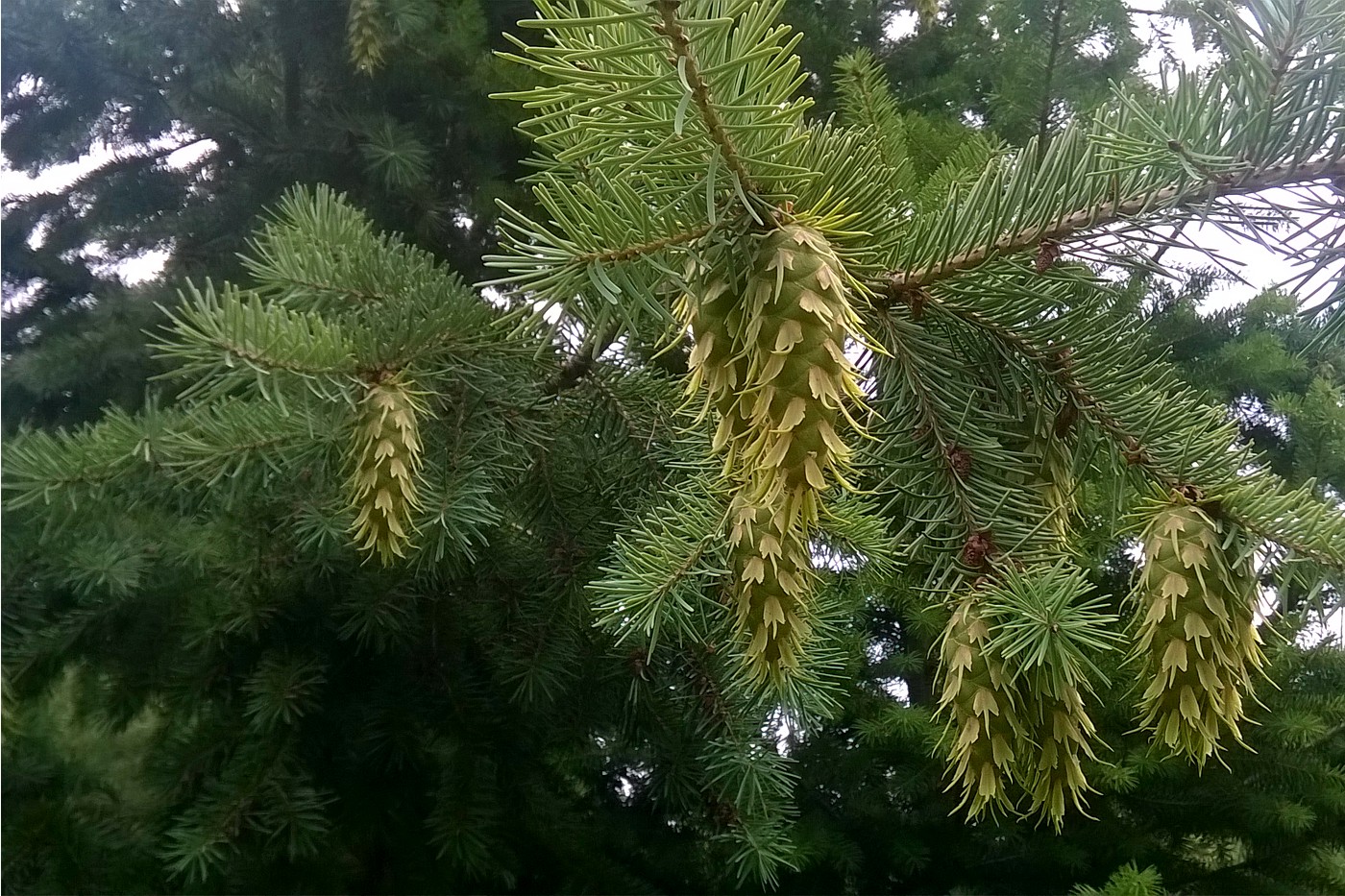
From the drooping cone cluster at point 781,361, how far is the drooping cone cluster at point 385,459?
0.69ft

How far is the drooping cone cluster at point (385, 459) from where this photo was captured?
440 mm

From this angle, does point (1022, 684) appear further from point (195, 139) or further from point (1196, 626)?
point (195, 139)

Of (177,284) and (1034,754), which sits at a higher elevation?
(177,284)

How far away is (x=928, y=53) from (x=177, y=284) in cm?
99

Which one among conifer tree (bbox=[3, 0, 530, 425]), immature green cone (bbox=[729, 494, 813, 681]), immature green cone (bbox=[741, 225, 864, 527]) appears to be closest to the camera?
immature green cone (bbox=[741, 225, 864, 527])

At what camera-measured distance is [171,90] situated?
1.04 metres

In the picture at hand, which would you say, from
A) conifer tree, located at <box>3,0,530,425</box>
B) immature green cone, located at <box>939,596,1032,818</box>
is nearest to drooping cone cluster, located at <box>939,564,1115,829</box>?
immature green cone, located at <box>939,596,1032,818</box>

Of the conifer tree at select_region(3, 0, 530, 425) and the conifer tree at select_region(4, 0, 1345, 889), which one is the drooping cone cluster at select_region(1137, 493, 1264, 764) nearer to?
the conifer tree at select_region(4, 0, 1345, 889)

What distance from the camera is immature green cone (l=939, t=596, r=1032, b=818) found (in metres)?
0.32

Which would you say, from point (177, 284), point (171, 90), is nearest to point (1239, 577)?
point (177, 284)

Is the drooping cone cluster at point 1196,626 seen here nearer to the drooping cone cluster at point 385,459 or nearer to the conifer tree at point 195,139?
the drooping cone cluster at point 385,459

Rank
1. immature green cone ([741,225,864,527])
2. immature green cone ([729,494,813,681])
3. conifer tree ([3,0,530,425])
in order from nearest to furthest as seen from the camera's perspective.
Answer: immature green cone ([741,225,864,527]), immature green cone ([729,494,813,681]), conifer tree ([3,0,530,425])

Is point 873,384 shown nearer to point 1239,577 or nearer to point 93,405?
point 1239,577

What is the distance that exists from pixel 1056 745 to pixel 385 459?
13.3 inches
